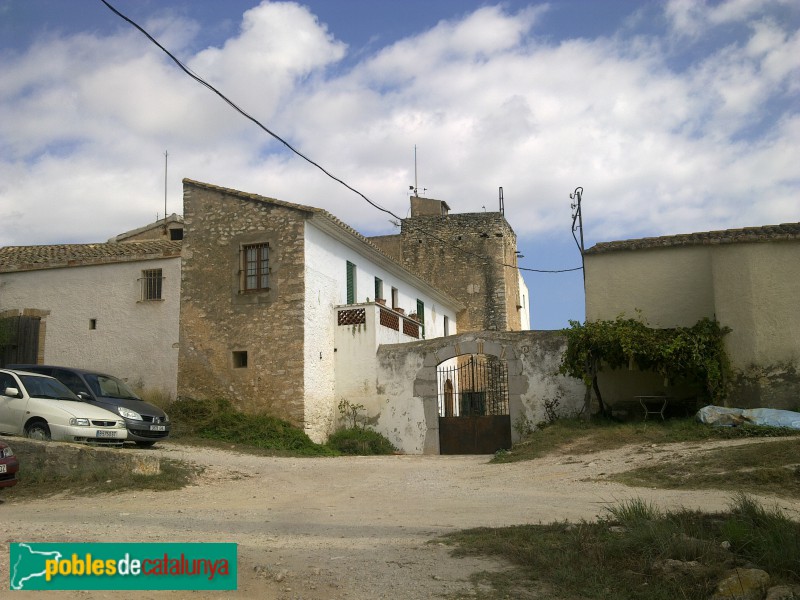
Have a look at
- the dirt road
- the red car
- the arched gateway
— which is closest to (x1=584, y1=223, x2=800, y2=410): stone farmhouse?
the arched gateway

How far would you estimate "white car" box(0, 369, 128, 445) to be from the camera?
1345cm

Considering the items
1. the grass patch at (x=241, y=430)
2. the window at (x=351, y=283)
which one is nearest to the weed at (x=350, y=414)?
the grass patch at (x=241, y=430)

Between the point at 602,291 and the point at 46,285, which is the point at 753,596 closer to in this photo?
the point at 602,291

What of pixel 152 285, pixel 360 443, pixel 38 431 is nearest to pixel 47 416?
pixel 38 431

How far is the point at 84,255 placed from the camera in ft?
70.6

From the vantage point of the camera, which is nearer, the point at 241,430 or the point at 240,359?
the point at 241,430

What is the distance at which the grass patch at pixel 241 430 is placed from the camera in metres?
17.8

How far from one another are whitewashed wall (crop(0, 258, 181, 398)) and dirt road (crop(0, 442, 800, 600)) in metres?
5.73

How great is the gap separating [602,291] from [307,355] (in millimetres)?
7399

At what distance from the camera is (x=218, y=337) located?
19828mm

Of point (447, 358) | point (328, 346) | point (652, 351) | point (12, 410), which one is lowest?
point (12, 410)

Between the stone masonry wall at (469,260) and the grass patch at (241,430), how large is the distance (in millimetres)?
16576

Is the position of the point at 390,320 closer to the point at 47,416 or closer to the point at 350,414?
the point at 350,414
